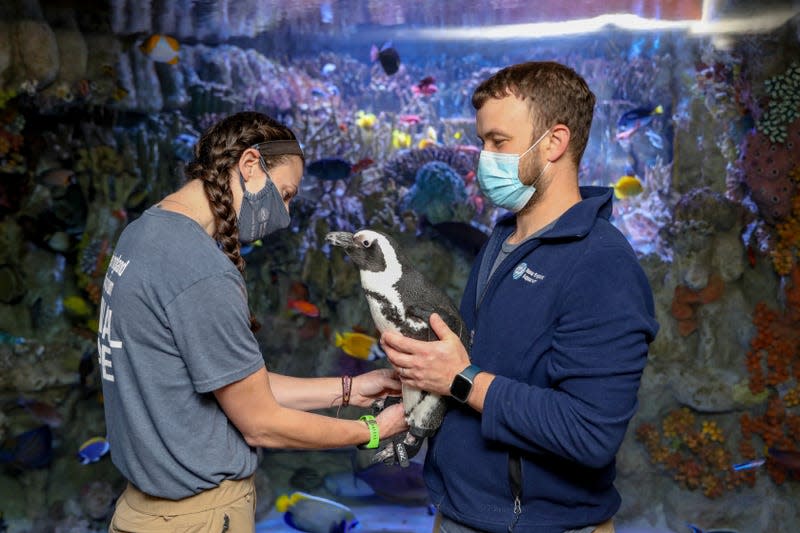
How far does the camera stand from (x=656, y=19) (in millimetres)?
6332

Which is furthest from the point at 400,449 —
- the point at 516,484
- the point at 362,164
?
the point at 362,164

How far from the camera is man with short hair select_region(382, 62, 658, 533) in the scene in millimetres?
1625

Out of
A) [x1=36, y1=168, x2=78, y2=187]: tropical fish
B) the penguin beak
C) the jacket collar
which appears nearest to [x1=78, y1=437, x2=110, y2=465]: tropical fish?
[x1=36, y1=168, x2=78, y2=187]: tropical fish

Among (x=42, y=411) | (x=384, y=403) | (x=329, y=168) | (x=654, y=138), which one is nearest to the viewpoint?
(x=384, y=403)

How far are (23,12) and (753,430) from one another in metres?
7.33

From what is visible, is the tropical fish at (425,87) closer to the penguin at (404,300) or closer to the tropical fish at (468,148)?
the tropical fish at (468,148)

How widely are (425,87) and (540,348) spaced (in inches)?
210

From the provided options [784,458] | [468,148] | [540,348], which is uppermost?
[540,348]

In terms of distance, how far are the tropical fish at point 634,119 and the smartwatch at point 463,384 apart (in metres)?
4.97

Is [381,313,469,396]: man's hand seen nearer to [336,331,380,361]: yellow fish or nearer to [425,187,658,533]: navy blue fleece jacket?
[425,187,658,533]: navy blue fleece jacket

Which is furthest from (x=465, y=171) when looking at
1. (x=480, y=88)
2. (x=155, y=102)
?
(x=480, y=88)

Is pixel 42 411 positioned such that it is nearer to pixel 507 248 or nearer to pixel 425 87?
pixel 425 87

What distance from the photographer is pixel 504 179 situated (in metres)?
1.94

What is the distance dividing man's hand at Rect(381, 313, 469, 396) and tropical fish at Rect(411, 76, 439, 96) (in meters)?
5.19
